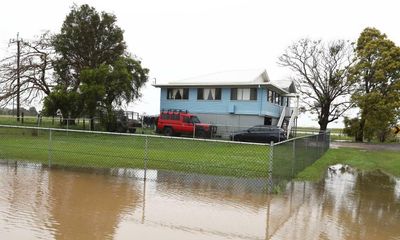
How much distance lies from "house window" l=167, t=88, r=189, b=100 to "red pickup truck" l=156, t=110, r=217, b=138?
5945 mm

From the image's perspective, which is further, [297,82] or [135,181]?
[297,82]

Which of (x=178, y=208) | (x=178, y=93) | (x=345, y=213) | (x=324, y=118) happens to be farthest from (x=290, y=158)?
(x=324, y=118)

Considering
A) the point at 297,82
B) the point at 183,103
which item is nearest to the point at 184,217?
the point at 183,103

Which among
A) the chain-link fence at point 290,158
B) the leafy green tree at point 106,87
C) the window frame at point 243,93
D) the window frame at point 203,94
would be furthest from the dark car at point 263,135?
the leafy green tree at point 106,87

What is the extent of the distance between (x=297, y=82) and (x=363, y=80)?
8824 mm

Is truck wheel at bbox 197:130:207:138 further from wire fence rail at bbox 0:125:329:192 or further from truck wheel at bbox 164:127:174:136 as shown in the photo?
wire fence rail at bbox 0:125:329:192

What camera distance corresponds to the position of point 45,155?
15836mm

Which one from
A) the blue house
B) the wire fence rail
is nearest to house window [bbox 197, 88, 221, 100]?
the blue house

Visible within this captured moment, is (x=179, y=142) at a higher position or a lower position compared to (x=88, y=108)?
lower

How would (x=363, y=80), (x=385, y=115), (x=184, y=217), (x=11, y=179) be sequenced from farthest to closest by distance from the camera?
(x=363, y=80) < (x=385, y=115) < (x=11, y=179) < (x=184, y=217)

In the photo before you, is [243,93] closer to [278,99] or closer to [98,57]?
[278,99]

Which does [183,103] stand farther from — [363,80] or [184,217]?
[184,217]

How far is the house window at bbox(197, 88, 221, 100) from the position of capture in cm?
3728

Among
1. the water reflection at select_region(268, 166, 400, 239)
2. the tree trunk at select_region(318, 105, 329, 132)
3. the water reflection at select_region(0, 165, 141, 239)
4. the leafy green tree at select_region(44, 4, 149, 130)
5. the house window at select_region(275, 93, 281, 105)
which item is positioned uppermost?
the leafy green tree at select_region(44, 4, 149, 130)
